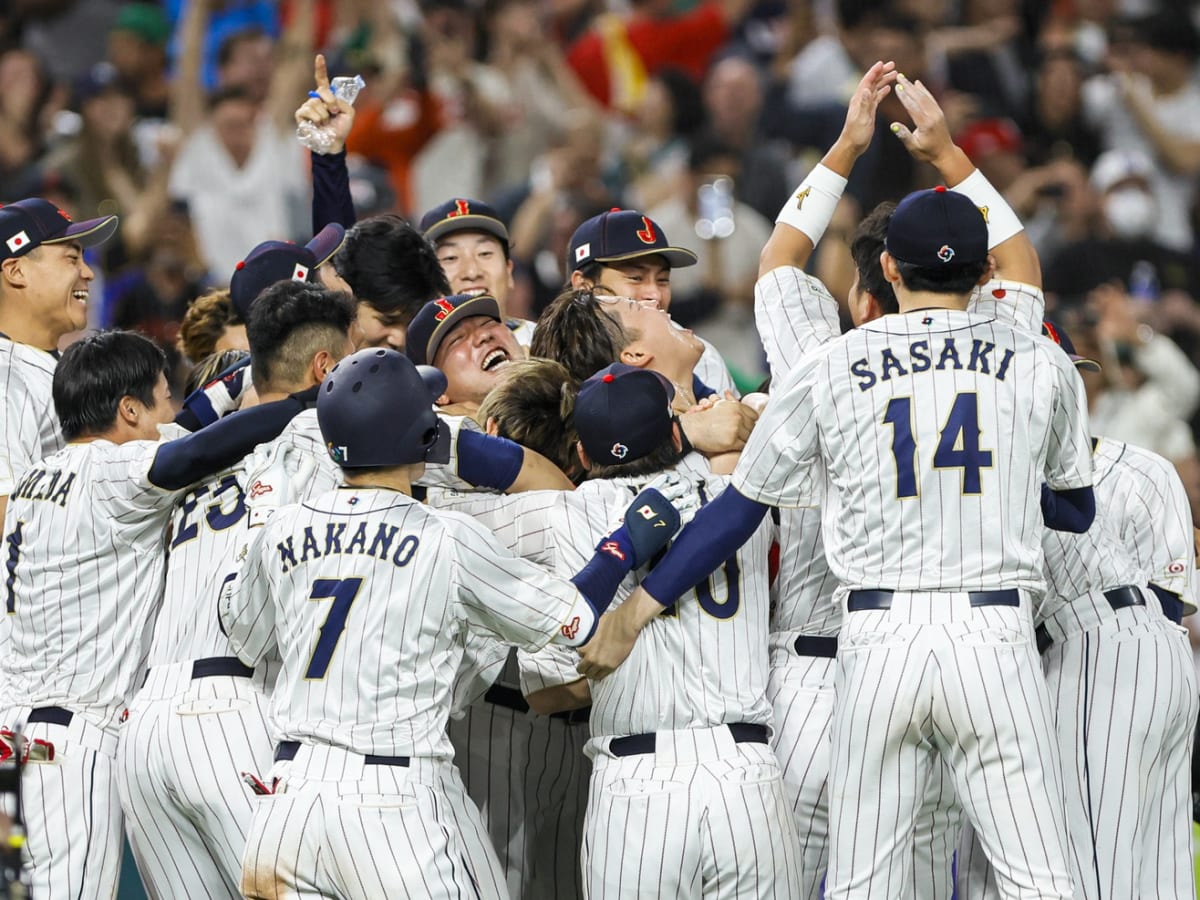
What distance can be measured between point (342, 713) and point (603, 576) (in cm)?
80

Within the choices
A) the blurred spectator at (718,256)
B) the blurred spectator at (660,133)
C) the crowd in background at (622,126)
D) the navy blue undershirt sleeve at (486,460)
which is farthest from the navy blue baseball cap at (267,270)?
the blurred spectator at (660,133)

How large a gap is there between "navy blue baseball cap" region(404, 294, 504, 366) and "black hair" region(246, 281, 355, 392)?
657 mm

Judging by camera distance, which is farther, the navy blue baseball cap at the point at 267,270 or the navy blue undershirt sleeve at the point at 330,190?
the navy blue undershirt sleeve at the point at 330,190

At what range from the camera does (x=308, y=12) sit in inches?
504

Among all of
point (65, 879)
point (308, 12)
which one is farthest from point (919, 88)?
point (308, 12)

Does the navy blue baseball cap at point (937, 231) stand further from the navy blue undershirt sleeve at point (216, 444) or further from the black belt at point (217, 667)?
the black belt at point (217, 667)

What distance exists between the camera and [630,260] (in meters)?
6.54

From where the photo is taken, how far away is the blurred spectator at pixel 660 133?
12250 mm

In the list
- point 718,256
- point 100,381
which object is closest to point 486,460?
point 100,381

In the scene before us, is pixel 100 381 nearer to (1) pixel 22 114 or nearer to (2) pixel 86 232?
(2) pixel 86 232

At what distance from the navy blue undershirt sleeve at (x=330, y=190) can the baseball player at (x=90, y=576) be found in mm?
2012

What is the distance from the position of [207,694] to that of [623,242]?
8.60 feet

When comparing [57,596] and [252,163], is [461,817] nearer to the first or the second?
[57,596]

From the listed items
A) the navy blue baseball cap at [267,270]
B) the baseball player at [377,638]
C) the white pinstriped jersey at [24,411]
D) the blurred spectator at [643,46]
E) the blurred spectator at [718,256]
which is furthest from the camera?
the blurred spectator at [643,46]
